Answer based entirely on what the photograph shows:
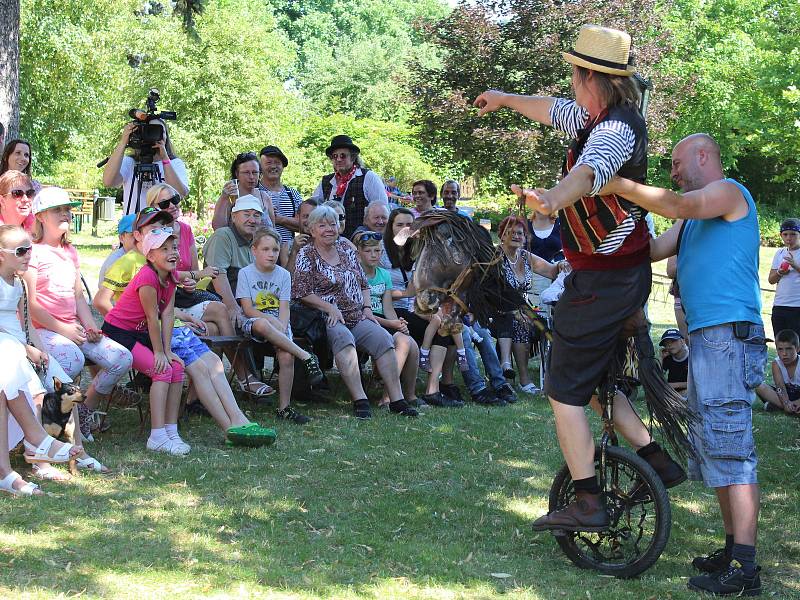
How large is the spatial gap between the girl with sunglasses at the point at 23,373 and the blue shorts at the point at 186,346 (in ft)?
3.16

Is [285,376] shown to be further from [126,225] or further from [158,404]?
[126,225]

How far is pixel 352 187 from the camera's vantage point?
379 inches

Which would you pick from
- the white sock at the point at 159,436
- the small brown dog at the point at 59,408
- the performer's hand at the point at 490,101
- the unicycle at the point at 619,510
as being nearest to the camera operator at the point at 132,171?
the white sock at the point at 159,436

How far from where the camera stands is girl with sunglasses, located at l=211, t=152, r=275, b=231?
8.55m

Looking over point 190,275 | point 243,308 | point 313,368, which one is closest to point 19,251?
point 190,275

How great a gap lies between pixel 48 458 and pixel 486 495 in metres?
2.54

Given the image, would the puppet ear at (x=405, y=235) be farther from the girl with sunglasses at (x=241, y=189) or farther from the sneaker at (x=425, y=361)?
the sneaker at (x=425, y=361)

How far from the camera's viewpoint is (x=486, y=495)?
18.3 feet

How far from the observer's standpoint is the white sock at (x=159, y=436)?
626 cm

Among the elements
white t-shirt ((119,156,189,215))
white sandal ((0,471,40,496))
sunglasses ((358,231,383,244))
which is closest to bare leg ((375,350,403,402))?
sunglasses ((358,231,383,244))

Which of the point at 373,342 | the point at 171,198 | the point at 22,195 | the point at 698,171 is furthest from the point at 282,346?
the point at 698,171

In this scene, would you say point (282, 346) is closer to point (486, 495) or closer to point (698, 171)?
point (486, 495)

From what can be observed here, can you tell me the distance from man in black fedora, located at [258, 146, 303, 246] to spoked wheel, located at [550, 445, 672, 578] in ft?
17.5

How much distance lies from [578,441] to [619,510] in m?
0.41
